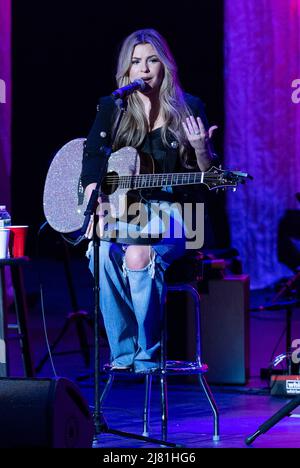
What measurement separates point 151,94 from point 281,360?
1602mm

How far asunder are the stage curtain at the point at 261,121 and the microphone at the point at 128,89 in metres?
5.26

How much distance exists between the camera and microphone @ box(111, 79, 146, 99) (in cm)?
359

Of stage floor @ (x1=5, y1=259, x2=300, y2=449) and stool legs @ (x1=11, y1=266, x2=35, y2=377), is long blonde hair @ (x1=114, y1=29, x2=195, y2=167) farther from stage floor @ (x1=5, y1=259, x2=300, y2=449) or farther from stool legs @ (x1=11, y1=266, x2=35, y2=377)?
A: stage floor @ (x1=5, y1=259, x2=300, y2=449)

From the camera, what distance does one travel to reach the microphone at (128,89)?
3.59 metres

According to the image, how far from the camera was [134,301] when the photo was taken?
3869 mm

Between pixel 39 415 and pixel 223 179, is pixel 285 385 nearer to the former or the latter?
pixel 223 179

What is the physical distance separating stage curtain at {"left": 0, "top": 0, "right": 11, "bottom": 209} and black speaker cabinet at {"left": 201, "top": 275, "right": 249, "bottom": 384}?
8.81 ft

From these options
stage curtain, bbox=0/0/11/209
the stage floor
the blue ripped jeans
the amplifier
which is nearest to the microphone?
the blue ripped jeans

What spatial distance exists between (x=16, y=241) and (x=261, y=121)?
206 inches

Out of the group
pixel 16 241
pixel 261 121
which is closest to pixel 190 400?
pixel 16 241

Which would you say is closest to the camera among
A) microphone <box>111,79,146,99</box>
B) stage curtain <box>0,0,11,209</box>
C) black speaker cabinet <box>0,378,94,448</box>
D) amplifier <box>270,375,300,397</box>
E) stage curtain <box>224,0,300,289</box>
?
black speaker cabinet <box>0,378,94,448</box>

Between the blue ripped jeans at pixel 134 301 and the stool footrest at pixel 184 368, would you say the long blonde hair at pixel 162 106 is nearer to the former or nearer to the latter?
the blue ripped jeans at pixel 134 301

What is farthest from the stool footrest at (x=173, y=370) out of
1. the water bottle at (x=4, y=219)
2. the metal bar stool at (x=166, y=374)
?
the water bottle at (x=4, y=219)

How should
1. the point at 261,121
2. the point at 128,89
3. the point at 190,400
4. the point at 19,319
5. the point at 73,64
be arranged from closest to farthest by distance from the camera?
→ the point at 128,89 → the point at 19,319 → the point at 190,400 → the point at 261,121 → the point at 73,64
